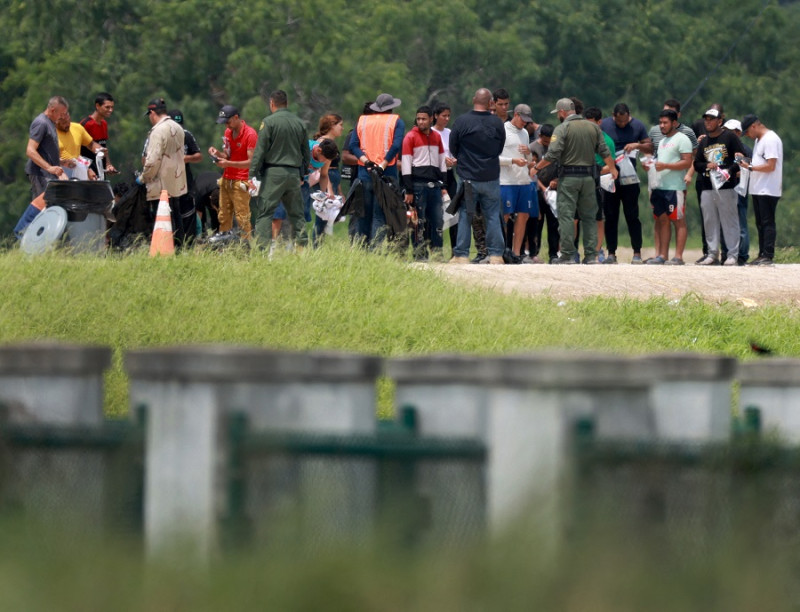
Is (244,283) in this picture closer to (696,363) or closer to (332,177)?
(332,177)

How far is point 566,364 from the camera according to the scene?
12.3ft

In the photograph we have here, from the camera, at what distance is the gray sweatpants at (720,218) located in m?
15.4

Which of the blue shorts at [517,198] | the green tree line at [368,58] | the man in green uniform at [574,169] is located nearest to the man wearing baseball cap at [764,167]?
the man in green uniform at [574,169]

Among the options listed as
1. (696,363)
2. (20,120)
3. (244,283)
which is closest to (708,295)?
(244,283)

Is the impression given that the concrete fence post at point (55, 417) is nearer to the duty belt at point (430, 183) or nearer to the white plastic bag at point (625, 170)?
the duty belt at point (430, 183)

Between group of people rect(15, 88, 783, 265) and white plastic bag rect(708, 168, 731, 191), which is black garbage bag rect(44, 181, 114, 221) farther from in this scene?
white plastic bag rect(708, 168, 731, 191)

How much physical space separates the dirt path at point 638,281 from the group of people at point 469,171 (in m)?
0.79

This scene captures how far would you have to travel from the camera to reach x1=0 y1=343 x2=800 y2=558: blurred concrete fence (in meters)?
3.77

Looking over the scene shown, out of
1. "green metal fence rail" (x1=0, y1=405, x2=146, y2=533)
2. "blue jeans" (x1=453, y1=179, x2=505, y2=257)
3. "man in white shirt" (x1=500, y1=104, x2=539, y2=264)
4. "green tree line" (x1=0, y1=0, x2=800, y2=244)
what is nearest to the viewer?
"green metal fence rail" (x1=0, y1=405, x2=146, y2=533)

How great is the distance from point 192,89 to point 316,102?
2588mm

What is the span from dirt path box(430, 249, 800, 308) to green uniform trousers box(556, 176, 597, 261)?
0.49 metres

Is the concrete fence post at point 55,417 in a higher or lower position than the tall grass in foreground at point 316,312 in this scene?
higher

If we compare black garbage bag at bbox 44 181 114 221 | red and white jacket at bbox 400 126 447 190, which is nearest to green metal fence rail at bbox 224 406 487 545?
black garbage bag at bbox 44 181 114 221

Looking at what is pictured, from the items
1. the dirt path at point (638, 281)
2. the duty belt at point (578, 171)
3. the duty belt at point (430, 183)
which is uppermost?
the duty belt at point (578, 171)
